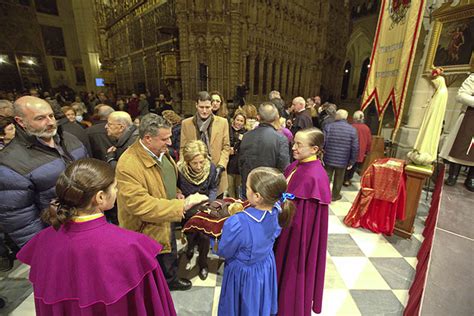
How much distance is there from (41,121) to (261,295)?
7.11ft

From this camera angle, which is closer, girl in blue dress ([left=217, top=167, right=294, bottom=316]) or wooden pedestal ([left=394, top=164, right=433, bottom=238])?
girl in blue dress ([left=217, top=167, right=294, bottom=316])

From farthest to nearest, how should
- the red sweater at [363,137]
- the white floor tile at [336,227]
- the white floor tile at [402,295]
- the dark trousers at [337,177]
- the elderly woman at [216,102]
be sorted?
1. the red sweater at [363,137]
2. the dark trousers at [337,177]
3. the elderly woman at [216,102]
4. the white floor tile at [336,227]
5. the white floor tile at [402,295]

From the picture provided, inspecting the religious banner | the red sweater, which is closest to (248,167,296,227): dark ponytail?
the red sweater

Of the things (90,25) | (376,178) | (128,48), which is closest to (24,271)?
(376,178)

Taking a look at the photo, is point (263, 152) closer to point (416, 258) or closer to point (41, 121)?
point (41, 121)

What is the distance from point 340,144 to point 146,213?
345cm

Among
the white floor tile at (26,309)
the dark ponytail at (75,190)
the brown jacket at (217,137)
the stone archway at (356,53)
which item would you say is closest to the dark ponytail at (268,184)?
the dark ponytail at (75,190)

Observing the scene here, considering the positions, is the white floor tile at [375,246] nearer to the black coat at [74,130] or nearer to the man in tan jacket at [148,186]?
the man in tan jacket at [148,186]

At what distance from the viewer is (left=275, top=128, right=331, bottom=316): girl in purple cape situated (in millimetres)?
1746

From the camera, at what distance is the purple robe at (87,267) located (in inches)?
37.8

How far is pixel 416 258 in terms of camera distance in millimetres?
2900

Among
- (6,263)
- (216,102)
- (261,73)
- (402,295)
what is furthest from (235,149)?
(261,73)

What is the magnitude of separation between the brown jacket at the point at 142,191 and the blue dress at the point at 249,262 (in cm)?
52

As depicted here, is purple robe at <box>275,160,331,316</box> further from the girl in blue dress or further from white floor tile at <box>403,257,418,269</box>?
white floor tile at <box>403,257,418,269</box>
